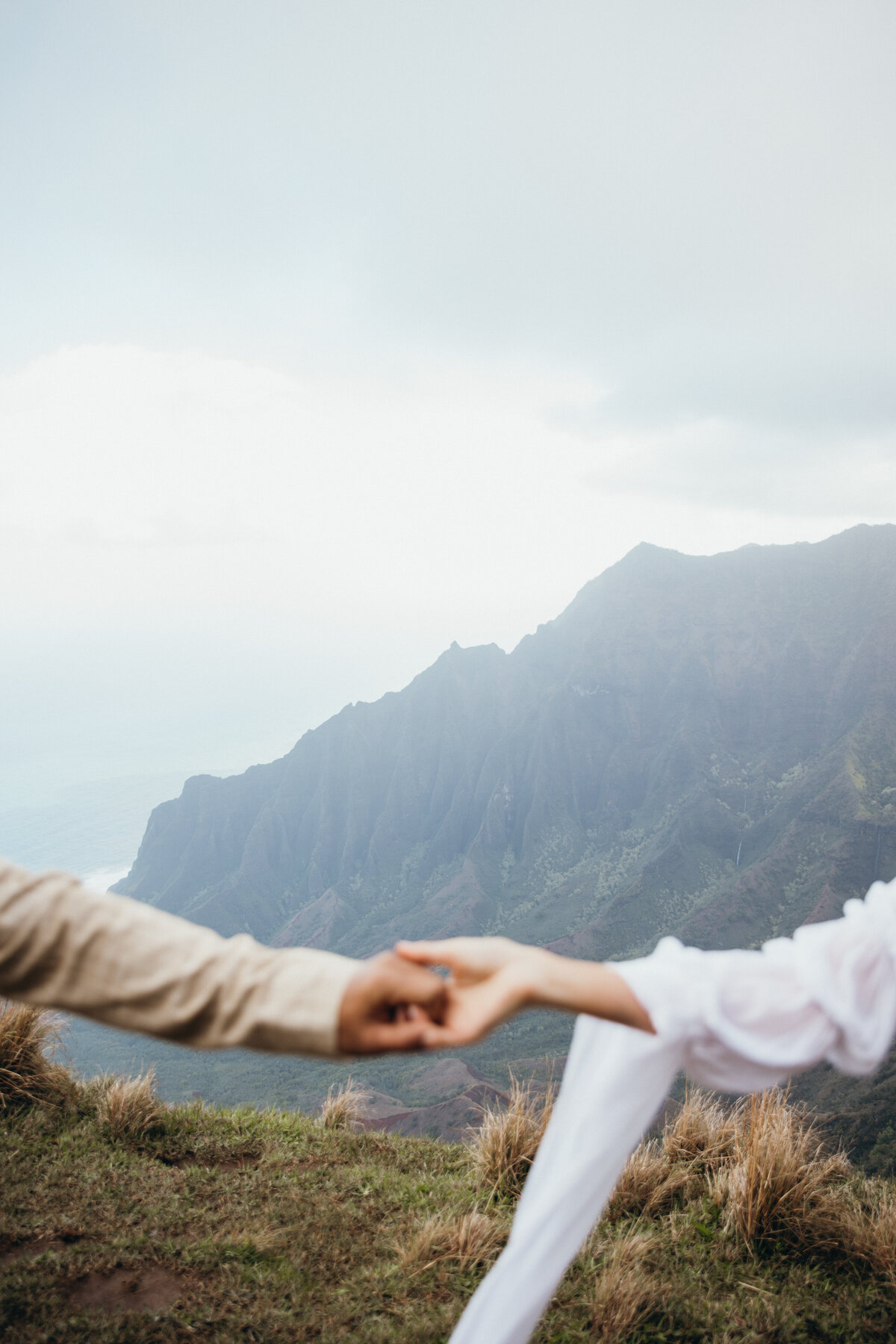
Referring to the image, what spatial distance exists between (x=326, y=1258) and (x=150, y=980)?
2.92 metres

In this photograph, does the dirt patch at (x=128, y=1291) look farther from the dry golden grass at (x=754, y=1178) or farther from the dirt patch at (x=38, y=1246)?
the dry golden grass at (x=754, y=1178)

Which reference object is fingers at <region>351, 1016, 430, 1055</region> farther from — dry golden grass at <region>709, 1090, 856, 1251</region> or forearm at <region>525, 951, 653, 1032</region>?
dry golden grass at <region>709, 1090, 856, 1251</region>

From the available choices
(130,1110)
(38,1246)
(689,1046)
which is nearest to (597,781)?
(130,1110)

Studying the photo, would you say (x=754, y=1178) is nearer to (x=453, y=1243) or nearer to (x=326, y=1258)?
(x=453, y=1243)

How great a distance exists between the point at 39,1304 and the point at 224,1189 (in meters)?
1.50

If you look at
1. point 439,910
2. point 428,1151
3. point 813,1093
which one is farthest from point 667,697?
point 428,1151

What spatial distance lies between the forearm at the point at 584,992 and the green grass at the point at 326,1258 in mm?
2233

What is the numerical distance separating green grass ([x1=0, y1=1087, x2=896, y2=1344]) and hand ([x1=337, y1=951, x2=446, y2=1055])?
2.19 metres

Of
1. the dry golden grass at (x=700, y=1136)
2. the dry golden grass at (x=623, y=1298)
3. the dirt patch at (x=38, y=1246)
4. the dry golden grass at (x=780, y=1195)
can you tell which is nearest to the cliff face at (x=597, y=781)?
the dry golden grass at (x=700, y=1136)

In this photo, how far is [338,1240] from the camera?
363 cm

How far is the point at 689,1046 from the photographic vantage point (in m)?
1.84

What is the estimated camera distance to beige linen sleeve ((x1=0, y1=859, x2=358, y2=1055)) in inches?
60.5

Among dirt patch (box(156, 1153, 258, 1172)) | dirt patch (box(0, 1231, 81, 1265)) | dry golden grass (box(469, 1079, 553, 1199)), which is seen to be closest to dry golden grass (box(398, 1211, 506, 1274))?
dry golden grass (box(469, 1079, 553, 1199))

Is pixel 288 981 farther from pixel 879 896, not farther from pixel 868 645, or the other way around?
pixel 868 645
